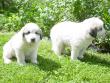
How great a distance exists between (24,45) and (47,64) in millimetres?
966

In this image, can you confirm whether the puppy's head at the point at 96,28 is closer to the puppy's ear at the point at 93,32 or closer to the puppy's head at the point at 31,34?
the puppy's ear at the point at 93,32

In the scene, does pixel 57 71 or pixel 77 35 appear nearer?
pixel 57 71

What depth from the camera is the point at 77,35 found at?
397 inches

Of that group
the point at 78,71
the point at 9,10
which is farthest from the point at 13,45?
the point at 9,10

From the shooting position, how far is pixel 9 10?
18078mm

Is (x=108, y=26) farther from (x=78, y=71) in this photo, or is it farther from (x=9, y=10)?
(x=9, y=10)

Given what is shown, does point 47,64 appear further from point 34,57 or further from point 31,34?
point 31,34

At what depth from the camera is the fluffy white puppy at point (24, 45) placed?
9031 mm

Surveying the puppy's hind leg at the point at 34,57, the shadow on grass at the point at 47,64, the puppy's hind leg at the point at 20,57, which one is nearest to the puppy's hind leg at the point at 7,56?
the puppy's hind leg at the point at 20,57

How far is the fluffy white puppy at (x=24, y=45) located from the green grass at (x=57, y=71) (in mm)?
190

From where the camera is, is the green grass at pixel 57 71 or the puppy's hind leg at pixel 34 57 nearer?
the green grass at pixel 57 71

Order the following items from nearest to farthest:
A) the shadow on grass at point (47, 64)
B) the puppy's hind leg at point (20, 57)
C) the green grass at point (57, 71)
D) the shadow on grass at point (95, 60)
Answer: the green grass at point (57, 71)
the puppy's hind leg at point (20, 57)
the shadow on grass at point (47, 64)
the shadow on grass at point (95, 60)


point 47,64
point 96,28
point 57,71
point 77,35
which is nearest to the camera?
point 57,71

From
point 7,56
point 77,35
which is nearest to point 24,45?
point 7,56
